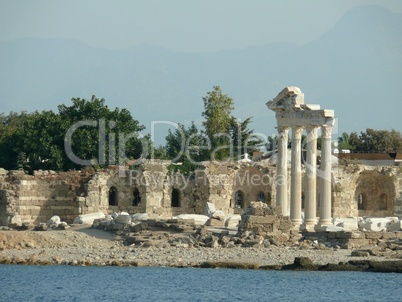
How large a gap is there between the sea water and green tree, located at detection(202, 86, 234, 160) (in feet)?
110

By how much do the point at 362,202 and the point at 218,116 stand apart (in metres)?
11.1

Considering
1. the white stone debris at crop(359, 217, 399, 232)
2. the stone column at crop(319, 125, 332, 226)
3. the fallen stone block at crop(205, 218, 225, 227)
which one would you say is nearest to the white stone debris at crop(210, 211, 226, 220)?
the fallen stone block at crop(205, 218, 225, 227)

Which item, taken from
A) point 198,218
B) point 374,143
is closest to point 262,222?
point 198,218

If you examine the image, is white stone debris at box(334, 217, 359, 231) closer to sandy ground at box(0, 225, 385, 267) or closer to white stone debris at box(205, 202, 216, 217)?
sandy ground at box(0, 225, 385, 267)

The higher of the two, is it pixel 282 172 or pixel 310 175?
pixel 282 172

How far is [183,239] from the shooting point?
5959cm

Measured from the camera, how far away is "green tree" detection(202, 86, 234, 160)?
86188 mm

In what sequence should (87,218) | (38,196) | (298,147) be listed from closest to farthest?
(298,147), (87,218), (38,196)

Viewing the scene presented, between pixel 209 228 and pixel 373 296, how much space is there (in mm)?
17344

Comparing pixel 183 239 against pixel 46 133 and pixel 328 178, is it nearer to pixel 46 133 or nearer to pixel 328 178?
pixel 328 178

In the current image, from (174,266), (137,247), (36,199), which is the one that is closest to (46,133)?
(36,199)

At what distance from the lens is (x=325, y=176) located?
62.2 metres

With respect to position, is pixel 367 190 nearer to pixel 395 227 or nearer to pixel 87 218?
pixel 395 227

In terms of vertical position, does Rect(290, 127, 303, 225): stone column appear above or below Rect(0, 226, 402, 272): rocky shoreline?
above
